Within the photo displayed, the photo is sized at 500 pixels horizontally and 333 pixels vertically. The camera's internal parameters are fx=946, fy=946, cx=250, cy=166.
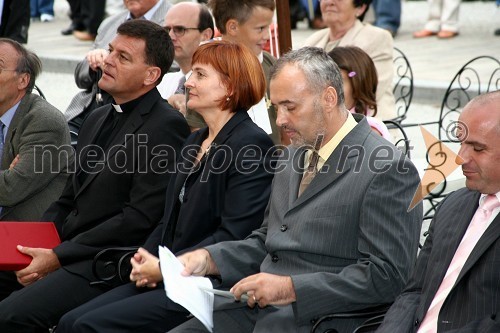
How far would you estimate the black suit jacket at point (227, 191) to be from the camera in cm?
451

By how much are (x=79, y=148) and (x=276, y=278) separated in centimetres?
201

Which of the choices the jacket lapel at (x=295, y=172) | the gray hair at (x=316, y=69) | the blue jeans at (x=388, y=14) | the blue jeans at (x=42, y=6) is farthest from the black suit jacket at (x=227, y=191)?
the blue jeans at (x=42, y=6)

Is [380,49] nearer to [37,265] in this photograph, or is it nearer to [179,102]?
[179,102]

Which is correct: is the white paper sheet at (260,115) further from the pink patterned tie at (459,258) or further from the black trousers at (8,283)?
the pink patterned tie at (459,258)

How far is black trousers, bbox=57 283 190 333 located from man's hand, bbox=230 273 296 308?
2.33 ft

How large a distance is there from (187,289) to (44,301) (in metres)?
1.18

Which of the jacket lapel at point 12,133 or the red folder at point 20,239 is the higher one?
the jacket lapel at point 12,133

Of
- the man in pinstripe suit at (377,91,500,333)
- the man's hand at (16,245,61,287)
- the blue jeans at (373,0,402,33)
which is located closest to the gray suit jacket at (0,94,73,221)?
the man's hand at (16,245,61,287)

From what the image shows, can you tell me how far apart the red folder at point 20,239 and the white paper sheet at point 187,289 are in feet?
4.16

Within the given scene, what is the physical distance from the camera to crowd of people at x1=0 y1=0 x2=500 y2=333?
3.70 meters

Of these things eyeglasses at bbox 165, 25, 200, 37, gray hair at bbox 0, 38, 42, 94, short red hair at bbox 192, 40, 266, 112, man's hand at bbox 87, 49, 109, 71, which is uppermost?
short red hair at bbox 192, 40, 266, 112

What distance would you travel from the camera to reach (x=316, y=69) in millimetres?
4094

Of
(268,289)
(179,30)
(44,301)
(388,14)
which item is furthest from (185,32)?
(388,14)

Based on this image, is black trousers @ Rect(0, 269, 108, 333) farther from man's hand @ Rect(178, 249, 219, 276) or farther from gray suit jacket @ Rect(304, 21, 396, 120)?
gray suit jacket @ Rect(304, 21, 396, 120)
